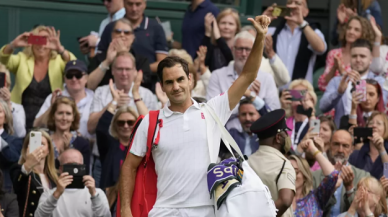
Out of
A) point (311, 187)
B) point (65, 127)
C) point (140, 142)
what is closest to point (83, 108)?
point (65, 127)

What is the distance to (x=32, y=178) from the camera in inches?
375

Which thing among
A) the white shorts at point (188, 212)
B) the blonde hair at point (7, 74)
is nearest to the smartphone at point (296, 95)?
the blonde hair at point (7, 74)

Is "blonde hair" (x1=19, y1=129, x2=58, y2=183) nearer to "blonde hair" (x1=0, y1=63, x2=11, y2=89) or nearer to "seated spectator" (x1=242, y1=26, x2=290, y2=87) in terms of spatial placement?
"blonde hair" (x1=0, y1=63, x2=11, y2=89)

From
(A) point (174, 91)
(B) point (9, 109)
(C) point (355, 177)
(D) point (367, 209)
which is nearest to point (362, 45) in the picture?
(C) point (355, 177)

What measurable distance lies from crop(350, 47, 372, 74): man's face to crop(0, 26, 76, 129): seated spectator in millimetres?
3756

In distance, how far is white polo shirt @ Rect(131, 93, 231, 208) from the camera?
6617 millimetres

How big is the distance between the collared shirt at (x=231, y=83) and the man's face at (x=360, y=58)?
1502 mm

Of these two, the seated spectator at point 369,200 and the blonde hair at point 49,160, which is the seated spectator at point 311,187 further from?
the blonde hair at point 49,160

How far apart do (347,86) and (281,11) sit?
147 cm

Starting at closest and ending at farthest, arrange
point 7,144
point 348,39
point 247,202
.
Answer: point 247,202 → point 7,144 → point 348,39

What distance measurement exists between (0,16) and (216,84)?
432cm

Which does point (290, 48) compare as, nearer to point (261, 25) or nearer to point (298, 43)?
point (298, 43)

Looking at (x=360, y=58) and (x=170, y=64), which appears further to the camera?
(x=360, y=58)

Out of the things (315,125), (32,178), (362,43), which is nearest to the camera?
(32,178)
